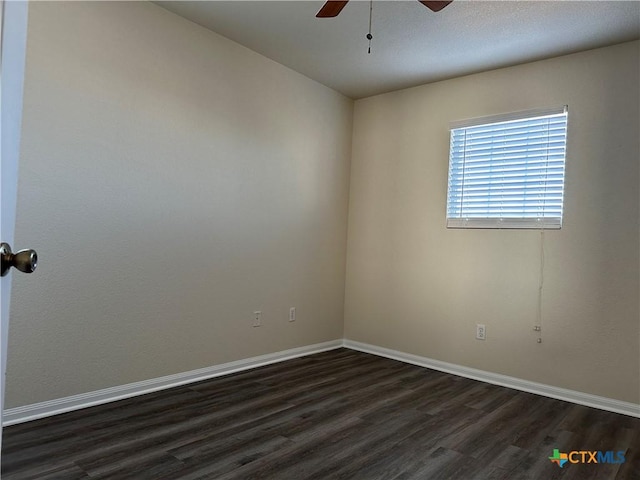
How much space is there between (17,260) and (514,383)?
356 centimetres

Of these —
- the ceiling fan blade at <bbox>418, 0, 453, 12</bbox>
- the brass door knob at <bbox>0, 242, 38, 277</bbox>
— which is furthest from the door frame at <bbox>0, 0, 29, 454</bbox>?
the ceiling fan blade at <bbox>418, 0, 453, 12</bbox>

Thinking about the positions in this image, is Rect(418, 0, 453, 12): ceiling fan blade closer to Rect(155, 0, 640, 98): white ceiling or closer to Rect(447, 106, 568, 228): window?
Rect(155, 0, 640, 98): white ceiling

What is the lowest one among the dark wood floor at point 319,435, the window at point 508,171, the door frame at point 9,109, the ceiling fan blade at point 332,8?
the dark wood floor at point 319,435

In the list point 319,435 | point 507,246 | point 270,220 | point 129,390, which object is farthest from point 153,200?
point 507,246

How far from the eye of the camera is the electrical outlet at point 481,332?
147 inches

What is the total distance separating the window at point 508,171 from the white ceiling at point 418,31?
1.57 ft

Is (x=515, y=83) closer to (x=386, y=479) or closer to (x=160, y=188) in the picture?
(x=160, y=188)

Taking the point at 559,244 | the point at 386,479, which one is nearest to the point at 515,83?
the point at 559,244

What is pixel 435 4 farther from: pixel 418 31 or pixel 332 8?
pixel 418 31

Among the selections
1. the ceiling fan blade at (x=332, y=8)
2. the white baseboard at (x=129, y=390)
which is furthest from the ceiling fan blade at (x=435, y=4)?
the white baseboard at (x=129, y=390)

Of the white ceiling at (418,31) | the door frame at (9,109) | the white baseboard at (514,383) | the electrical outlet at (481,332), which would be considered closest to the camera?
the door frame at (9,109)

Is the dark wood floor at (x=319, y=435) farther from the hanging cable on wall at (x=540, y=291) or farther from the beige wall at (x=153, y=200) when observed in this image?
the hanging cable on wall at (x=540, y=291)

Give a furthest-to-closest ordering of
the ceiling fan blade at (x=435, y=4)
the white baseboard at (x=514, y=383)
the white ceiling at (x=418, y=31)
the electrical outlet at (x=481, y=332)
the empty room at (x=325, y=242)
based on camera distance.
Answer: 1. the electrical outlet at (x=481, y=332)
2. the white baseboard at (x=514, y=383)
3. the white ceiling at (x=418, y=31)
4. the empty room at (x=325, y=242)
5. the ceiling fan blade at (x=435, y=4)

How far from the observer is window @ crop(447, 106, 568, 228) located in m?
3.44
